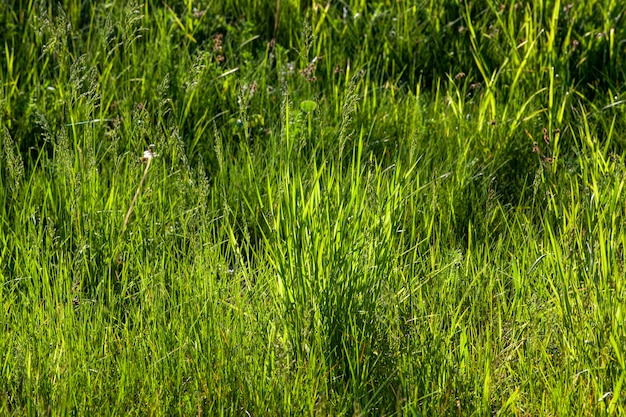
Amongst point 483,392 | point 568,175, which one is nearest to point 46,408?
point 483,392

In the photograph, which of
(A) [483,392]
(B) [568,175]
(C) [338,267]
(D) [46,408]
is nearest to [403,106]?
(B) [568,175]

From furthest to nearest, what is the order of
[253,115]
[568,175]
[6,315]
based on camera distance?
[253,115] < [568,175] < [6,315]

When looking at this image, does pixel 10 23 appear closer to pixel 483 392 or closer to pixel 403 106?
pixel 403 106

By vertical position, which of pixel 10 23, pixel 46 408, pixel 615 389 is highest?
pixel 10 23

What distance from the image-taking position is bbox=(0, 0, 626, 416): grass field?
84.1 inches

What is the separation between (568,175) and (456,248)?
0.54 metres

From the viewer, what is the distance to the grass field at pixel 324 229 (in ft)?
7.01

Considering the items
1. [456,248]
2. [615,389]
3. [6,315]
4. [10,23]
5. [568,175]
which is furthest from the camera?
[10,23]

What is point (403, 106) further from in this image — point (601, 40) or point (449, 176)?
point (601, 40)

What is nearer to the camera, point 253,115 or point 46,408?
point 46,408

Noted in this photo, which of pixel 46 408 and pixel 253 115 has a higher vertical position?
pixel 253 115

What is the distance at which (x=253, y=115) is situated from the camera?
343cm

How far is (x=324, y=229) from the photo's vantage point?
2.39 meters

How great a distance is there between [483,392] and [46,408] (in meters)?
1.03
